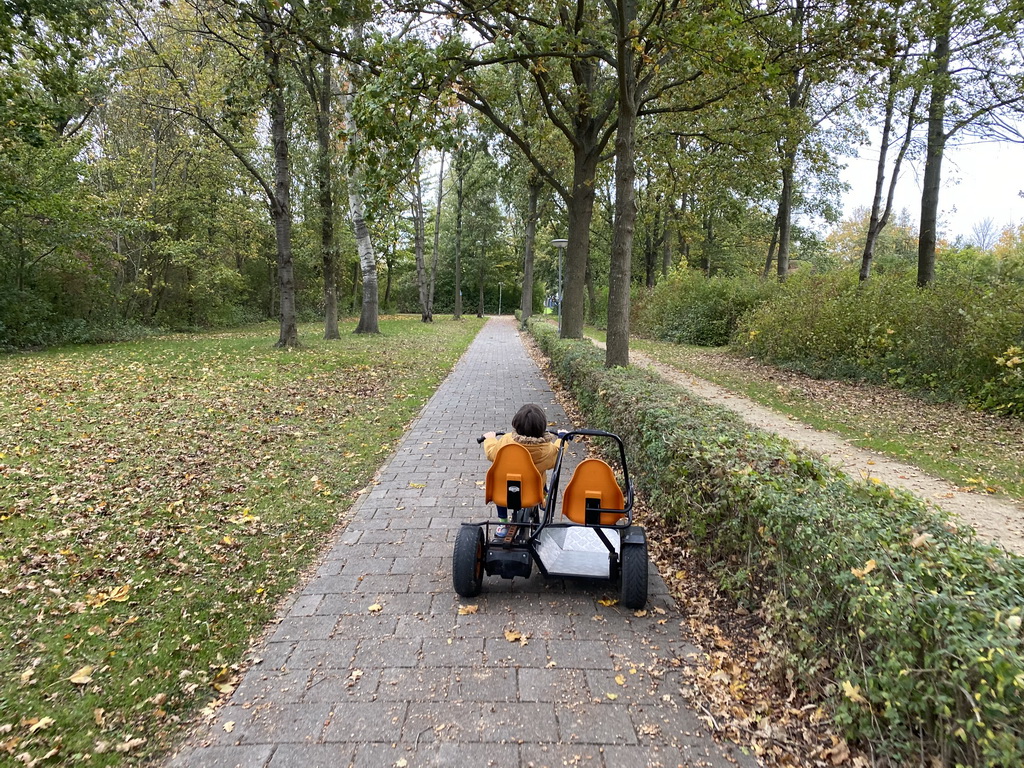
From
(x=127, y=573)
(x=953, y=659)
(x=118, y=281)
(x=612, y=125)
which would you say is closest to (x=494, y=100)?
(x=612, y=125)

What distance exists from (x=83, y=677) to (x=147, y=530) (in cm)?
186

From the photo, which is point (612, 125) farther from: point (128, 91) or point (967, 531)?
point (128, 91)

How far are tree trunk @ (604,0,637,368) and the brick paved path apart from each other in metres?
5.59

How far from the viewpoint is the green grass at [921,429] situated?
5.83 meters

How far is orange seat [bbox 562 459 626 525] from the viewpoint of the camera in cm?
350

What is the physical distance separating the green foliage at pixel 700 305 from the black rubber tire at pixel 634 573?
15.4m

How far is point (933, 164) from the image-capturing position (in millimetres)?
12836

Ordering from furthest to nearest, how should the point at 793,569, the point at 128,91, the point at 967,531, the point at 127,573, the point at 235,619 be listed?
the point at 128,91 → the point at 127,573 → the point at 235,619 → the point at 793,569 → the point at 967,531

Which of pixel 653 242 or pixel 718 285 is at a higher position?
pixel 653 242

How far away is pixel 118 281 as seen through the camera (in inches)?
776

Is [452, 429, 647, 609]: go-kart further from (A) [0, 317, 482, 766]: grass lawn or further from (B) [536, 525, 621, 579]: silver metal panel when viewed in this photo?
(A) [0, 317, 482, 766]: grass lawn

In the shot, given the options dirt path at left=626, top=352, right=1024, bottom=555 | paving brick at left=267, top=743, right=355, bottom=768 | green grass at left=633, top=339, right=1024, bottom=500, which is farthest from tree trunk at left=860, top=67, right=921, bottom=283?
paving brick at left=267, top=743, right=355, bottom=768

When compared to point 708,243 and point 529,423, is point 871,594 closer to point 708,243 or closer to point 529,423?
point 529,423

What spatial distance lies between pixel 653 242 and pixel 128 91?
25.4 meters
